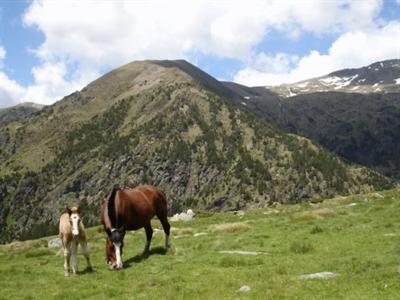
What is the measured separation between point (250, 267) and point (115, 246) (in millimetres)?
6841

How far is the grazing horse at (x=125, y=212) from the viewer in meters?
24.5

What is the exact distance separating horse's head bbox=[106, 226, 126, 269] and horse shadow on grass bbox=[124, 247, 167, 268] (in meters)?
0.75

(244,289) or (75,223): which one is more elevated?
(75,223)

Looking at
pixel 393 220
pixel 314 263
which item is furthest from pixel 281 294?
pixel 393 220

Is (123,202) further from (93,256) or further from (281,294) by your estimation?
(281,294)

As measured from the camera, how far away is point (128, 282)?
20.6 meters

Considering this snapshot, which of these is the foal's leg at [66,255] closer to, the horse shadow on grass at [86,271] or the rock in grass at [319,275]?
the horse shadow on grass at [86,271]

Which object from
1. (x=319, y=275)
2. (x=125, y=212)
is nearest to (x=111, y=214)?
(x=125, y=212)

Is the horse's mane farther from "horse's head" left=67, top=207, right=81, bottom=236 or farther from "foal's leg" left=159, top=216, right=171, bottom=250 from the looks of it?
"foal's leg" left=159, top=216, right=171, bottom=250

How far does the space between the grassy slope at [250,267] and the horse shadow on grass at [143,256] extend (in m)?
0.07

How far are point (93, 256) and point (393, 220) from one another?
1833 cm

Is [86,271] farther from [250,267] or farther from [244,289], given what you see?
[244,289]

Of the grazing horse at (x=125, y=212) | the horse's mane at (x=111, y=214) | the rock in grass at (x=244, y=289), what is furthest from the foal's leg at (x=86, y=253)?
the rock in grass at (x=244, y=289)

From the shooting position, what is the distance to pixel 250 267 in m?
21.4
